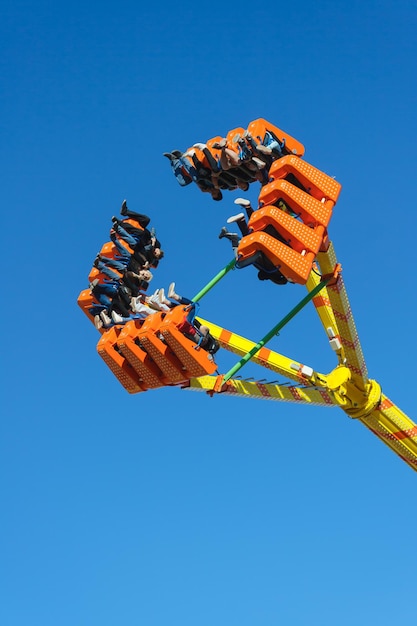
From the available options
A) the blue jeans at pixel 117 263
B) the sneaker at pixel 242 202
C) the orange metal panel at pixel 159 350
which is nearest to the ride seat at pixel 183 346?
the orange metal panel at pixel 159 350

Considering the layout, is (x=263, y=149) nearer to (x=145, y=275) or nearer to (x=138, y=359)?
(x=145, y=275)

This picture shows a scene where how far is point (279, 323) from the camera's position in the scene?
21.9 meters

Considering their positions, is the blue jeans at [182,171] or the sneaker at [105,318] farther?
the blue jeans at [182,171]

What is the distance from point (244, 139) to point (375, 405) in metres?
5.40

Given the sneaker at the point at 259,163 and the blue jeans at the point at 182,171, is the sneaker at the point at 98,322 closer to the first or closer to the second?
the blue jeans at the point at 182,171

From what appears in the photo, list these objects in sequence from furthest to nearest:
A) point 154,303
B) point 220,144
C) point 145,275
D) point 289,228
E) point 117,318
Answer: point 145,275, point 117,318, point 220,144, point 154,303, point 289,228

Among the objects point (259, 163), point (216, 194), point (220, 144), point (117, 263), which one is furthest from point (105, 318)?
point (259, 163)

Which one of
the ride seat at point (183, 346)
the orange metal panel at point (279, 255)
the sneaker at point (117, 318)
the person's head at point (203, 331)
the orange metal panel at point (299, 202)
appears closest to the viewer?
the orange metal panel at point (279, 255)

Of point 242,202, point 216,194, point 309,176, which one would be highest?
point 216,194

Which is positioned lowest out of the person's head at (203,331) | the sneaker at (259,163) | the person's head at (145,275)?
the person's head at (203,331)

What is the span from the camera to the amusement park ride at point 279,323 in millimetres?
20641

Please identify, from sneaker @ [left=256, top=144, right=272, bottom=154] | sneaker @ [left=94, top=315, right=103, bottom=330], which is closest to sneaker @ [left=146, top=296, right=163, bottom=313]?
sneaker @ [left=94, top=315, right=103, bottom=330]

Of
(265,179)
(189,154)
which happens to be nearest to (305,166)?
(265,179)

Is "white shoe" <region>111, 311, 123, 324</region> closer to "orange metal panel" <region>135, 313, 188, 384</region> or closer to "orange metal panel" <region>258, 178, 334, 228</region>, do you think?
"orange metal panel" <region>135, 313, 188, 384</region>
